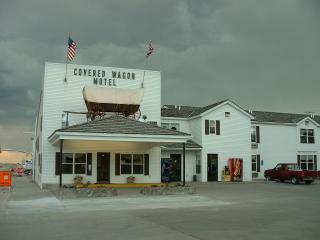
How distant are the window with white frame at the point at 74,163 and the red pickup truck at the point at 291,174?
17.0m

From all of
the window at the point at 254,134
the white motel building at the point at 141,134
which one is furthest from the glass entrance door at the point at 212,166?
the window at the point at 254,134

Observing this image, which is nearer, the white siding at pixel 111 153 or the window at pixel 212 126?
the white siding at pixel 111 153

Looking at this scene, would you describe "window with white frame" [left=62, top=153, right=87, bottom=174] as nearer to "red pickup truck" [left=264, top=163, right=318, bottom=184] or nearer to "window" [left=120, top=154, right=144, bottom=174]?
"window" [left=120, top=154, right=144, bottom=174]

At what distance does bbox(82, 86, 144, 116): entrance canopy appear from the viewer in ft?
95.2

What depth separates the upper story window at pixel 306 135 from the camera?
44438 millimetres

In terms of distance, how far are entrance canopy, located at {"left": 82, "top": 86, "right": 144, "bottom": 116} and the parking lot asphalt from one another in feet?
28.9

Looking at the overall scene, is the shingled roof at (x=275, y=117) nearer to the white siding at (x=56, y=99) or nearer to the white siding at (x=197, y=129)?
the white siding at (x=197, y=129)

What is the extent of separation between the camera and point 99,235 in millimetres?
11312

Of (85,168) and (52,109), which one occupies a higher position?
(52,109)

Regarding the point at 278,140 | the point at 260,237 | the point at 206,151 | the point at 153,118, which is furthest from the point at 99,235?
the point at 278,140

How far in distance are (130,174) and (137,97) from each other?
5668mm

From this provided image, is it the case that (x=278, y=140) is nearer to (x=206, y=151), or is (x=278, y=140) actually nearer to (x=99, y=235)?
(x=206, y=151)

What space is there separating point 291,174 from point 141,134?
1632 centimetres

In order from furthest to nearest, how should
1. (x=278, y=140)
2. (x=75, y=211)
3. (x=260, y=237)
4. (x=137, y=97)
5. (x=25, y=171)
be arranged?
(x=25, y=171) → (x=278, y=140) → (x=137, y=97) → (x=75, y=211) → (x=260, y=237)
